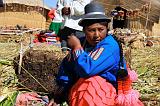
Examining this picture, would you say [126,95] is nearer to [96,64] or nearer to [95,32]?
[96,64]

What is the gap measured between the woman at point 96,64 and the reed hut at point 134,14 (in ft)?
63.7

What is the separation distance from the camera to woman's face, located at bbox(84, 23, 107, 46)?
2633 mm

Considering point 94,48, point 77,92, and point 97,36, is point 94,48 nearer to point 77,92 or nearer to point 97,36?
point 97,36

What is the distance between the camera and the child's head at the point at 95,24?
2.63 meters

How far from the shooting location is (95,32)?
104 inches

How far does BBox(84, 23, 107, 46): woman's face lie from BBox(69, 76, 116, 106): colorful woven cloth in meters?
0.23

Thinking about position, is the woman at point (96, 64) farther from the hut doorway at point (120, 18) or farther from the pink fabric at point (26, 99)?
the hut doorway at point (120, 18)

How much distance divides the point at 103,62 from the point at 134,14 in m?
20.6

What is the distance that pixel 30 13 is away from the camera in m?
23.0

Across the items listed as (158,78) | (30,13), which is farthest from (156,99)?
(30,13)

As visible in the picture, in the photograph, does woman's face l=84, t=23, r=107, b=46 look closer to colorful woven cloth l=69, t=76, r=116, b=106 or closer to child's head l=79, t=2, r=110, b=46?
child's head l=79, t=2, r=110, b=46

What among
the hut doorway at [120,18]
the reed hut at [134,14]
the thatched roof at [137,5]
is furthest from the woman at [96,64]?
the hut doorway at [120,18]

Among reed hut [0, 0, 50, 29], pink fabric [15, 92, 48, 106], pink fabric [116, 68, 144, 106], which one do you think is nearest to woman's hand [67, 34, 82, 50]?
pink fabric [116, 68, 144, 106]

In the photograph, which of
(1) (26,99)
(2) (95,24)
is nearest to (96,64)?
(2) (95,24)
